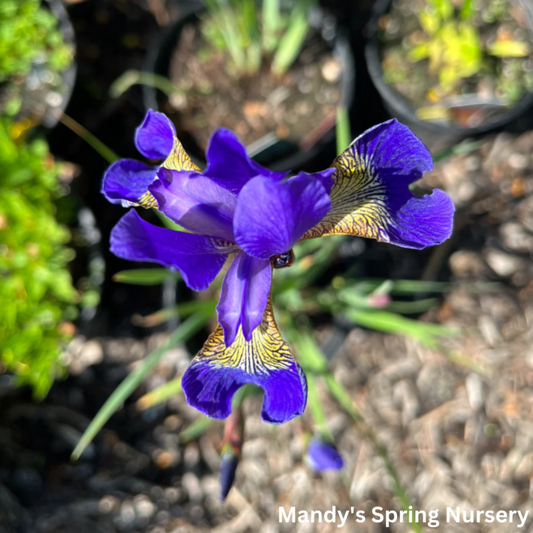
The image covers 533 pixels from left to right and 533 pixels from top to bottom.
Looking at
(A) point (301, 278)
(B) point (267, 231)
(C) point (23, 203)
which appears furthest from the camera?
(C) point (23, 203)

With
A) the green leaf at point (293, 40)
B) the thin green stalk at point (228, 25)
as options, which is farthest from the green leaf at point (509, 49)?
the thin green stalk at point (228, 25)

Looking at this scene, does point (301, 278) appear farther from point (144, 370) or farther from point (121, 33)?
point (121, 33)

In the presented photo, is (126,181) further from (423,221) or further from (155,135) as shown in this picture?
(423,221)

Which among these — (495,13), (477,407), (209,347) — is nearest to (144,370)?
(209,347)

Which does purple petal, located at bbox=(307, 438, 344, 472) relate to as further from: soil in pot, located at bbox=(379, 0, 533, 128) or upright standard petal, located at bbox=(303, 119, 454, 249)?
soil in pot, located at bbox=(379, 0, 533, 128)

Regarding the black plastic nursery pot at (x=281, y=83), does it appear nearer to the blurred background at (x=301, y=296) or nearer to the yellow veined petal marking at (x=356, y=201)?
the blurred background at (x=301, y=296)
